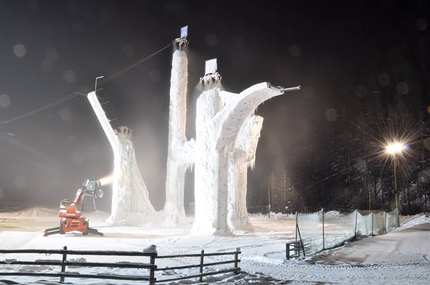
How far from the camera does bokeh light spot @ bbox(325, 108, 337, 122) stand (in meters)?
54.2

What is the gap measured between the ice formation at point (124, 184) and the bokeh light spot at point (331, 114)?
32.4 metres

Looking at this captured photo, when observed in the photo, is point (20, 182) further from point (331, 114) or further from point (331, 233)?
point (331, 114)

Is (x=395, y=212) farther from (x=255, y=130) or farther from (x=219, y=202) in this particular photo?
(x=219, y=202)

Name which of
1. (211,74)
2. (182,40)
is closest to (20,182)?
(182,40)

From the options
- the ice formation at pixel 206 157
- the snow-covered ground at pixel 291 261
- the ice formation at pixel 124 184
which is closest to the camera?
the snow-covered ground at pixel 291 261

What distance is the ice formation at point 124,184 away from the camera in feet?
95.7

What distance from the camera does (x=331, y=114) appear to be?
54.5m

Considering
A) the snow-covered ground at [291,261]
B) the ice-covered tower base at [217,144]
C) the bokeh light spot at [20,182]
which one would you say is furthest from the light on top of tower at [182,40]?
the bokeh light spot at [20,182]

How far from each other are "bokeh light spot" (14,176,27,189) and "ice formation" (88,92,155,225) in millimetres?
22231

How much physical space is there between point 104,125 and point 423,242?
2192 cm

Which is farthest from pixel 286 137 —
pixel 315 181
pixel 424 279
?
pixel 424 279

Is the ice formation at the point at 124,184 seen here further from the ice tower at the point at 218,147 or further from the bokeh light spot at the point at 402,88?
the bokeh light spot at the point at 402,88

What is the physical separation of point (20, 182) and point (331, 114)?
130 feet

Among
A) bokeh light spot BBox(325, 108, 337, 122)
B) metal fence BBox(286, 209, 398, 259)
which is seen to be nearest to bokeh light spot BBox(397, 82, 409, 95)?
bokeh light spot BBox(325, 108, 337, 122)
